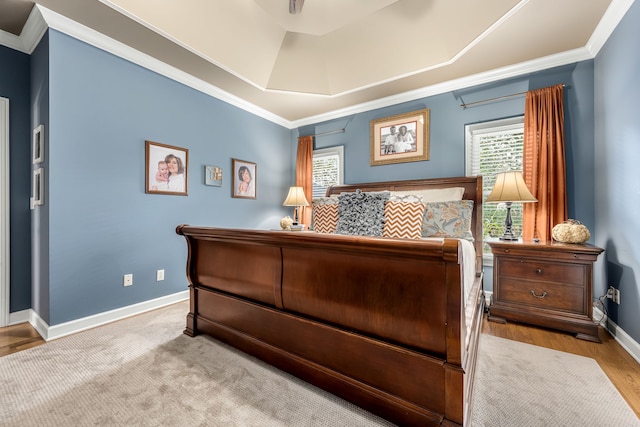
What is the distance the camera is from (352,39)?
120 inches

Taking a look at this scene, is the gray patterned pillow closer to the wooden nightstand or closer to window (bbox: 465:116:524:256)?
the wooden nightstand

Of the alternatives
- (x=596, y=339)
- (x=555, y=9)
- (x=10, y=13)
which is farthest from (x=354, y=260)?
(x=10, y=13)

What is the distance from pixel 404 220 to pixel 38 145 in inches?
135

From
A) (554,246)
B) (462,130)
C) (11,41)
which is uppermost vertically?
(11,41)

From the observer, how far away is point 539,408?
4.65 feet

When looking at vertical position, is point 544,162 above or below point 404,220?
above

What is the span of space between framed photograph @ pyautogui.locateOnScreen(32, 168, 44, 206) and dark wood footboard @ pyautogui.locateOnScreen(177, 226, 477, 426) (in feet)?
5.56

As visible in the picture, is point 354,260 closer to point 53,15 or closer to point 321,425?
point 321,425

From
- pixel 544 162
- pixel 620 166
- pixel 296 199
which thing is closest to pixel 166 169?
pixel 296 199

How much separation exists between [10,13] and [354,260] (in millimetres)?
3511

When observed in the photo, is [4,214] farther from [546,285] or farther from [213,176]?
[546,285]

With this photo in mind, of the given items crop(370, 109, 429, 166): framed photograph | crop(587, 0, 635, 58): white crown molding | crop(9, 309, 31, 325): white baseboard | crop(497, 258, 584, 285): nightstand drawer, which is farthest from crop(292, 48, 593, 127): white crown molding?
crop(9, 309, 31, 325): white baseboard

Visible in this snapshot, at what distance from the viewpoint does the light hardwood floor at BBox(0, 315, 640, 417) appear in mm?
1653

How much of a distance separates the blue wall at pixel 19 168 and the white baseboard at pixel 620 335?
5.17 m
